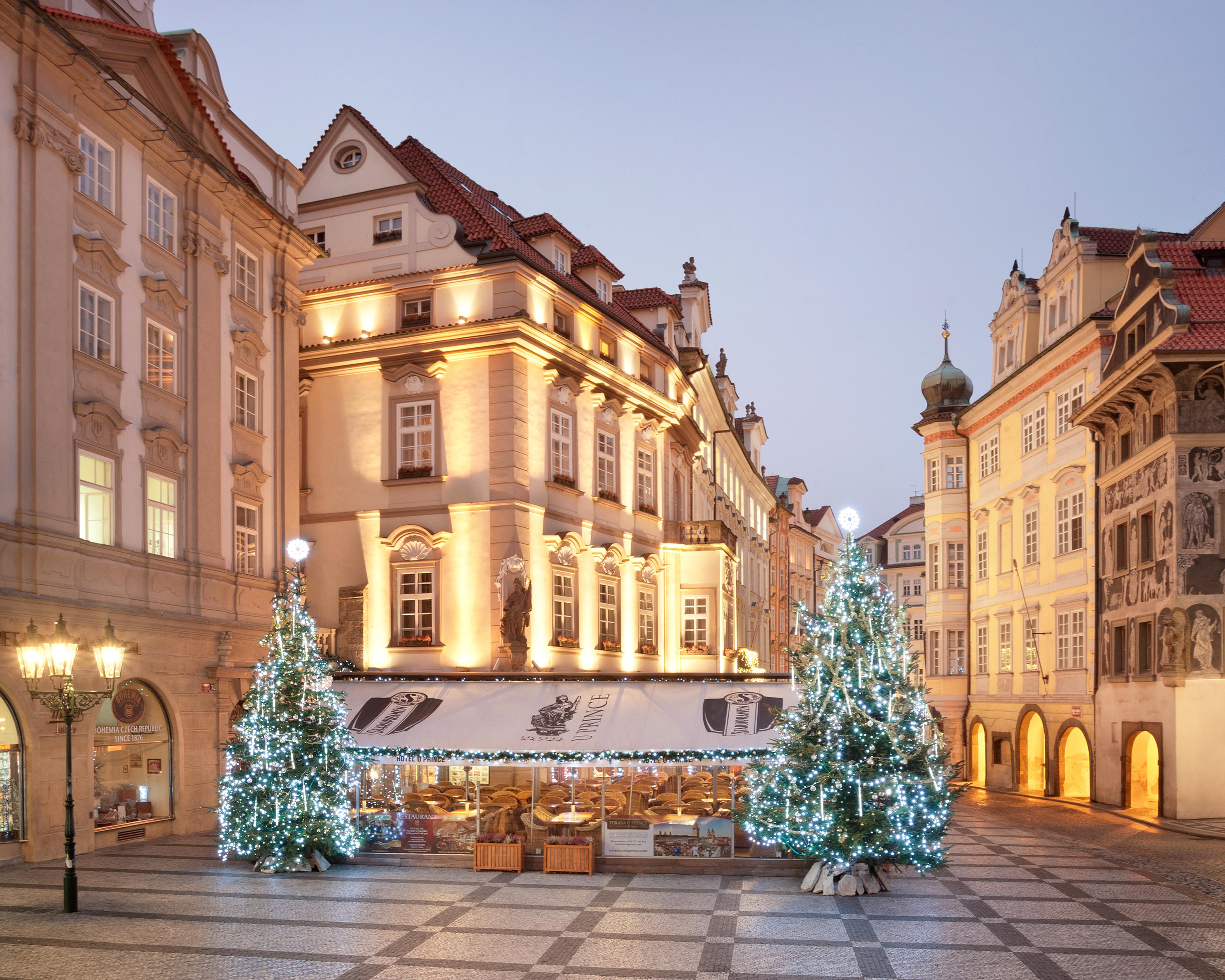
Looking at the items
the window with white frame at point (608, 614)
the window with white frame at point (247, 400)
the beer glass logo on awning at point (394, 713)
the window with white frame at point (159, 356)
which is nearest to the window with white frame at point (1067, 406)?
the window with white frame at point (608, 614)

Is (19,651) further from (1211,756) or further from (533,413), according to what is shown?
(1211,756)

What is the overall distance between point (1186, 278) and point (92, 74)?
26.4 metres

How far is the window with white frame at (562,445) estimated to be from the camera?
3170cm

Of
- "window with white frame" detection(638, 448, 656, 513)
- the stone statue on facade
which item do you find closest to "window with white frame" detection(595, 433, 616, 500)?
"window with white frame" detection(638, 448, 656, 513)

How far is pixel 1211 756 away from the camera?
98.2ft

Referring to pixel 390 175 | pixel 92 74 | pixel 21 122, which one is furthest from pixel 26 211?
pixel 390 175

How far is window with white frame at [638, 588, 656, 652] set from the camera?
35250 millimetres

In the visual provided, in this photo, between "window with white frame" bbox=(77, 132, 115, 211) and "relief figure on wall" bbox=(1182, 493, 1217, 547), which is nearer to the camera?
"window with white frame" bbox=(77, 132, 115, 211)

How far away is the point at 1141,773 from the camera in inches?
1326

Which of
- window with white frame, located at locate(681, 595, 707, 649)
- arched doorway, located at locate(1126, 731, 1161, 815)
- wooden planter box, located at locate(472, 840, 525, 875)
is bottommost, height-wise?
arched doorway, located at locate(1126, 731, 1161, 815)

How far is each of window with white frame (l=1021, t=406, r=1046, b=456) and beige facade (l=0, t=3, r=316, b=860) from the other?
24767mm

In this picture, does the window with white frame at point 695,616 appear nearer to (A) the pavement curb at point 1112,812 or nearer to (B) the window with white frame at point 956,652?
(A) the pavement curb at point 1112,812

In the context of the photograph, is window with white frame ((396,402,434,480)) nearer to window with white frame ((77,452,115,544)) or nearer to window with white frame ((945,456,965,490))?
window with white frame ((77,452,115,544))

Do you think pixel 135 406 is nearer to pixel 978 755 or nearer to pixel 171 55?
pixel 171 55
